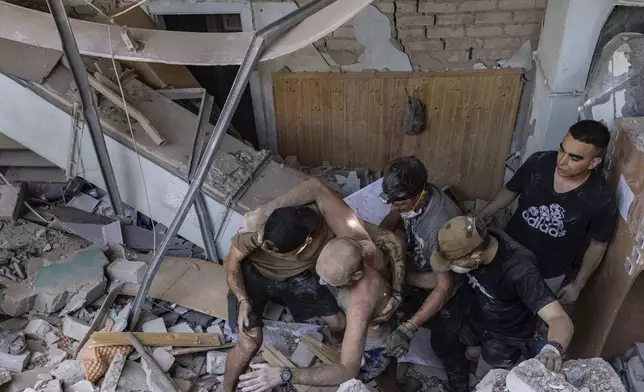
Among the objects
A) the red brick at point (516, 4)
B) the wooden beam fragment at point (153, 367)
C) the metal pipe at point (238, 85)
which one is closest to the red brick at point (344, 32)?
the red brick at point (516, 4)

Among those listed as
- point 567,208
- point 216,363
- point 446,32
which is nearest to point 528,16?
point 446,32

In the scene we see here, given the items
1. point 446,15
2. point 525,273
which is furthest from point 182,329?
point 446,15

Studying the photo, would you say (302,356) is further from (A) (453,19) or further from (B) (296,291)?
(A) (453,19)

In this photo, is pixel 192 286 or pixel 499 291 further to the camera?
pixel 192 286

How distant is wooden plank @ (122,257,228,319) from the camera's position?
14.9 feet

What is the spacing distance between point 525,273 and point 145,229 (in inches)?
136

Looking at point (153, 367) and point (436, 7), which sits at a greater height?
point (436, 7)

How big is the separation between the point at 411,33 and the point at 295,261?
265 centimetres

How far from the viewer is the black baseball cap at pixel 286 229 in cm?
A: 317

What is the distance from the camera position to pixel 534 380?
78.7 inches

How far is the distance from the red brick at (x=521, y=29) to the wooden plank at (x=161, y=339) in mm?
3690

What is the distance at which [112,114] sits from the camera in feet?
15.5

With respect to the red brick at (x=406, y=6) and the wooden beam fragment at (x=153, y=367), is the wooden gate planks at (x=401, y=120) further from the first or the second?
the wooden beam fragment at (x=153, y=367)

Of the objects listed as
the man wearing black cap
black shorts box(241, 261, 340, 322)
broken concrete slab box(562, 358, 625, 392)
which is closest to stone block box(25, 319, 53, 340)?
the man wearing black cap
